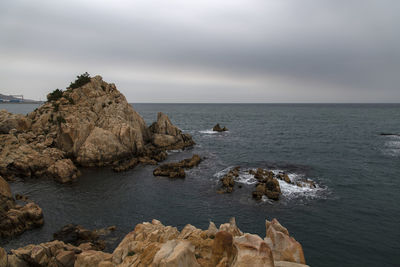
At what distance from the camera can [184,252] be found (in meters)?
13.6

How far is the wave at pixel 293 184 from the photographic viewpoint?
38.7m

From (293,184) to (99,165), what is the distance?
41.0m

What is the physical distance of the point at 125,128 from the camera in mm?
57500

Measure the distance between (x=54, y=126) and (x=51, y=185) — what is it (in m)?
23.5

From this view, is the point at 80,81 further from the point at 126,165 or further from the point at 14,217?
the point at 14,217

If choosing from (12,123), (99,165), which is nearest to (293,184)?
(99,165)

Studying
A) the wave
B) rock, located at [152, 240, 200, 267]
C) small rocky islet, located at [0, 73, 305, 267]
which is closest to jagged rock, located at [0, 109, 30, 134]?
small rocky islet, located at [0, 73, 305, 267]

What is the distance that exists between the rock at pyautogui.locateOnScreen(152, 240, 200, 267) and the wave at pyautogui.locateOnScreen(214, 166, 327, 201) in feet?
83.9

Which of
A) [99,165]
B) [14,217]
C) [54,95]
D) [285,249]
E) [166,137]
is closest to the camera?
[285,249]

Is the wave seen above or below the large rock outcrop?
below

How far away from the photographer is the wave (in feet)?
127

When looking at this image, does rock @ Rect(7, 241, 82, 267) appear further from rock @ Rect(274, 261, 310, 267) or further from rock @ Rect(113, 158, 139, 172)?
rock @ Rect(113, 158, 139, 172)

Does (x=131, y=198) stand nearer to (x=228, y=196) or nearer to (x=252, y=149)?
(x=228, y=196)

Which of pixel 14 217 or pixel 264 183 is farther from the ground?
pixel 14 217
